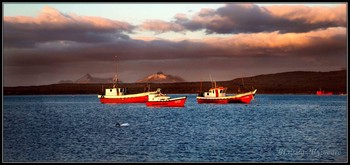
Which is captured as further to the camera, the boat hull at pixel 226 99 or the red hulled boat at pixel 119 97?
the red hulled boat at pixel 119 97

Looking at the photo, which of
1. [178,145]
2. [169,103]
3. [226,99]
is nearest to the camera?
[178,145]

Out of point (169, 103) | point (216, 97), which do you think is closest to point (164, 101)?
point (169, 103)

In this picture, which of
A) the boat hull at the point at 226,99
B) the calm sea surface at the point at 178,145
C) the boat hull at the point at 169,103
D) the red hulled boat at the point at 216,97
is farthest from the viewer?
the boat hull at the point at 226,99

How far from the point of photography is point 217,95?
97.8 meters

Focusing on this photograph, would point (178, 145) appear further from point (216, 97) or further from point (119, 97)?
point (119, 97)

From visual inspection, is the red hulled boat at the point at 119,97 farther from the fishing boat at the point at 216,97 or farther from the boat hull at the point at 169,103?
the boat hull at the point at 169,103

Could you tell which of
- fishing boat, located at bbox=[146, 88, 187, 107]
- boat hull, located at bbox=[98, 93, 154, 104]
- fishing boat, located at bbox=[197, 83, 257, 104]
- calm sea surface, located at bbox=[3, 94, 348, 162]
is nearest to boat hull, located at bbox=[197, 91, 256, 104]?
fishing boat, located at bbox=[197, 83, 257, 104]

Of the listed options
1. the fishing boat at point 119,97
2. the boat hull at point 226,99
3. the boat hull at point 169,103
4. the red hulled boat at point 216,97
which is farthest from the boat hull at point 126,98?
the boat hull at point 169,103

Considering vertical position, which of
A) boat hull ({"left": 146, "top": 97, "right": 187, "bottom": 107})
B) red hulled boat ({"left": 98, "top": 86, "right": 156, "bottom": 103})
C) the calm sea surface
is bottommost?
the calm sea surface

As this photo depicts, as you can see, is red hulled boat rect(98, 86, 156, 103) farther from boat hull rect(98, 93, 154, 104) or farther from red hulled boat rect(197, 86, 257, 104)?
red hulled boat rect(197, 86, 257, 104)

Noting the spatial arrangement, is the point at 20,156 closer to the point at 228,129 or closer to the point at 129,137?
the point at 129,137

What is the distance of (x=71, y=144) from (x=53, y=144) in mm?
1398

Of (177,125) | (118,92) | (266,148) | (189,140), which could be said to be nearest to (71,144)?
(189,140)

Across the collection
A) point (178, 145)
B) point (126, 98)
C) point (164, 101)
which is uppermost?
point (126, 98)
